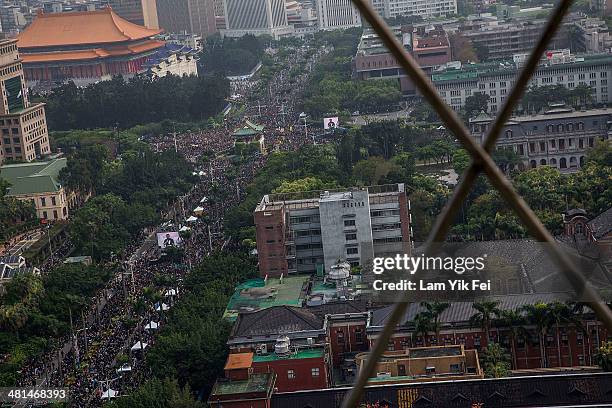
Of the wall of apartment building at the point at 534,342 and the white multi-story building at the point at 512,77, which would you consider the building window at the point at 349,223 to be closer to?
the wall of apartment building at the point at 534,342

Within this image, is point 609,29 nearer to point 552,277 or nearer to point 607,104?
point 607,104

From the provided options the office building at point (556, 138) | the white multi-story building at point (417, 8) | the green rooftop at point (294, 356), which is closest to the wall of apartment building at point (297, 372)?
the green rooftop at point (294, 356)

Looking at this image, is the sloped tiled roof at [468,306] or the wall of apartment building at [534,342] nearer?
the wall of apartment building at [534,342]

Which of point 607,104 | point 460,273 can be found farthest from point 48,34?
point 460,273

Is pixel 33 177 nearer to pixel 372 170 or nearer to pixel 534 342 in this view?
pixel 372 170

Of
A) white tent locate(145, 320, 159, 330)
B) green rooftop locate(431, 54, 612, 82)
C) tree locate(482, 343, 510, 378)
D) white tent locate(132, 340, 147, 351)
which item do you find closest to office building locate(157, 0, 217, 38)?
green rooftop locate(431, 54, 612, 82)
